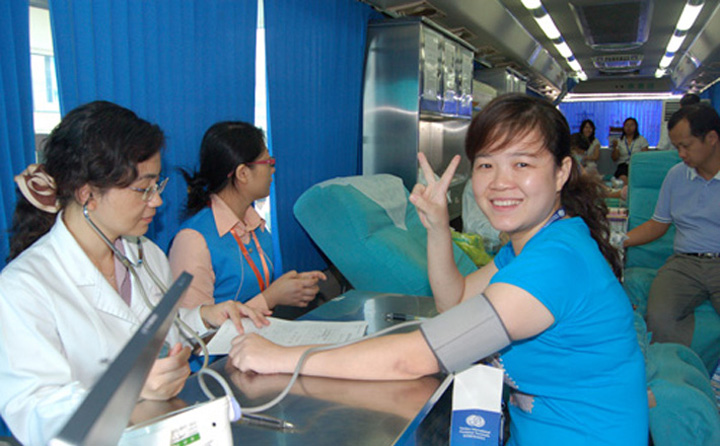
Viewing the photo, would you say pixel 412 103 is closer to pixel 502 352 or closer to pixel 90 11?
pixel 90 11

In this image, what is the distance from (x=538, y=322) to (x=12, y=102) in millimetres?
1723

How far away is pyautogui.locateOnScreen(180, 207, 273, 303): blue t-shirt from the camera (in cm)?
224

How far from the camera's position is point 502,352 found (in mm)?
1333

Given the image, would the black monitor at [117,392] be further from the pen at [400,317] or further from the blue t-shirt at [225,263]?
the blue t-shirt at [225,263]

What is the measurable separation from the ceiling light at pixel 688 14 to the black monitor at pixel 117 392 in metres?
6.82

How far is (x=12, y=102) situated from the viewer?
1774mm

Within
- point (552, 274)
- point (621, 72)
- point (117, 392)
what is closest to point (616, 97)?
point (621, 72)

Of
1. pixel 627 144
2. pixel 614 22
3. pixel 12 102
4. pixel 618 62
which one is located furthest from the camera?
pixel 618 62

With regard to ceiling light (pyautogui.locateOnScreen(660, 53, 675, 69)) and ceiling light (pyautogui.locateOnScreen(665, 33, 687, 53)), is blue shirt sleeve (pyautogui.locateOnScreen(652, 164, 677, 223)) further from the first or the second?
ceiling light (pyautogui.locateOnScreen(660, 53, 675, 69))

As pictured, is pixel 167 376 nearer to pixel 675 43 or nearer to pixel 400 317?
pixel 400 317

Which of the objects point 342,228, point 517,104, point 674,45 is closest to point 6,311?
point 517,104

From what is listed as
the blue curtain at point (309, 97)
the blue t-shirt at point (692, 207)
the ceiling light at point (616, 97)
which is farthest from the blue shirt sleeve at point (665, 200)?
the ceiling light at point (616, 97)

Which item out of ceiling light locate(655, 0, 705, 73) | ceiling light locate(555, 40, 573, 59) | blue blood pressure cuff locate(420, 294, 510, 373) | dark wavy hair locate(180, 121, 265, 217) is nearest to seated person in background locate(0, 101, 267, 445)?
blue blood pressure cuff locate(420, 294, 510, 373)

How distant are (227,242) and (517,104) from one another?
1.36 meters
